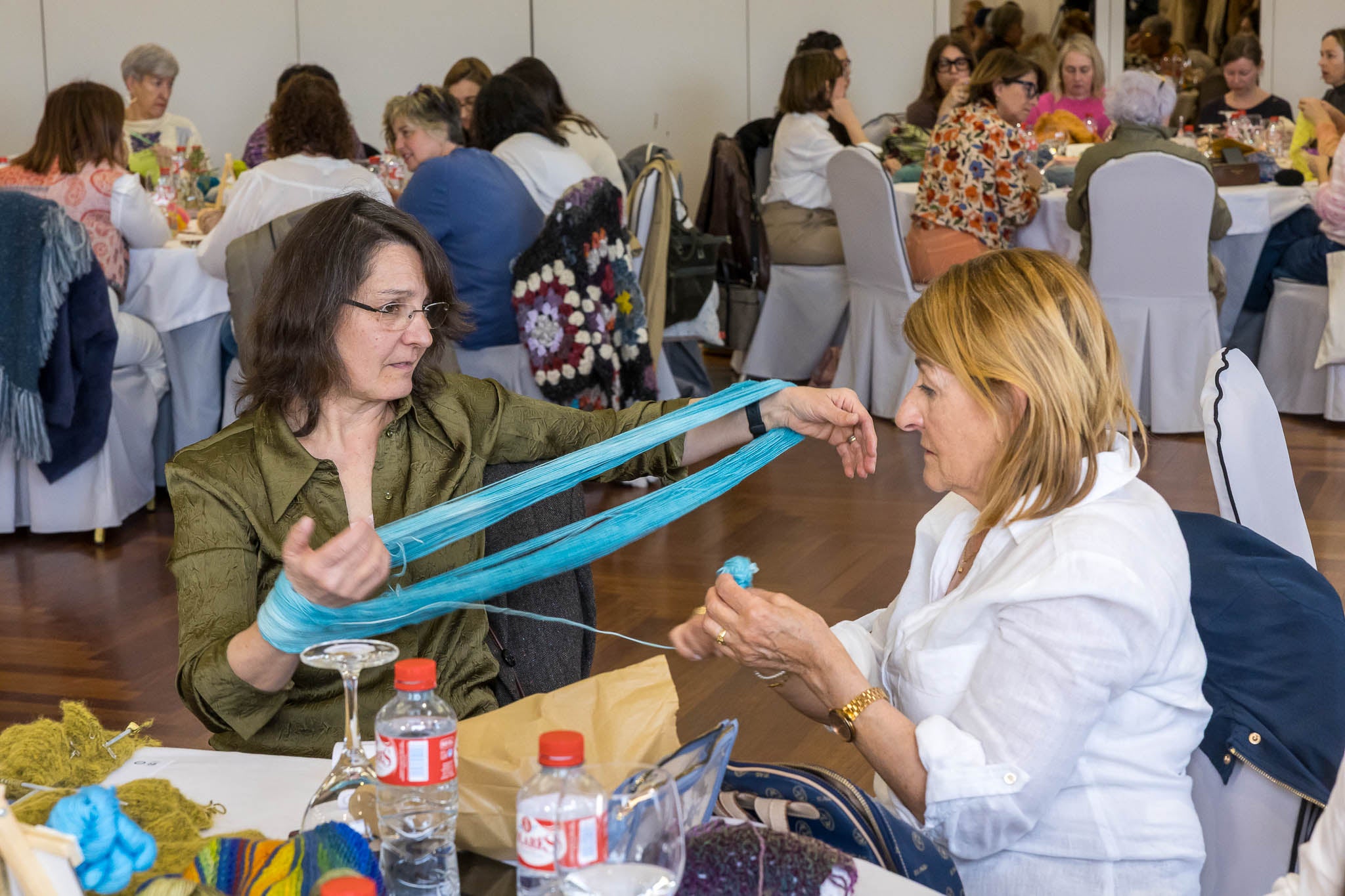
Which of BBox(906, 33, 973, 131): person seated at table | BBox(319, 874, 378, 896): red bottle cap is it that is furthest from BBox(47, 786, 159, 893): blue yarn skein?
BBox(906, 33, 973, 131): person seated at table

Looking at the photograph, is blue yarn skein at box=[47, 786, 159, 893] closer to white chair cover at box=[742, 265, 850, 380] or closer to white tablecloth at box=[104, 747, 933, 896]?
white tablecloth at box=[104, 747, 933, 896]

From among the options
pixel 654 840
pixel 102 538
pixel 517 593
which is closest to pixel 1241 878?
pixel 654 840

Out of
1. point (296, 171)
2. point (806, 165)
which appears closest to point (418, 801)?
point (296, 171)

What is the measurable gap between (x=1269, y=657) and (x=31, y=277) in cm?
372

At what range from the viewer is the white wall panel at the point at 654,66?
841 cm

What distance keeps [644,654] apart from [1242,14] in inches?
385

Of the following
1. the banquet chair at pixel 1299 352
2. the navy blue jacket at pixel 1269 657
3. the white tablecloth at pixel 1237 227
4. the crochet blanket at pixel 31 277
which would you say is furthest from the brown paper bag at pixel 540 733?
the banquet chair at pixel 1299 352

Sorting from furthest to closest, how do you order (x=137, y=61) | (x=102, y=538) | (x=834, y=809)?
(x=137, y=61)
(x=102, y=538)
(x=834, y=809)

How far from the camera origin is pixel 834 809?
1354 millimetres

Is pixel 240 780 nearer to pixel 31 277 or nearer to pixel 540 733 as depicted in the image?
pixel 540 733

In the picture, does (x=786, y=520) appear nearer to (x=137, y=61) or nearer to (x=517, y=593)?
(x=517, y=593)

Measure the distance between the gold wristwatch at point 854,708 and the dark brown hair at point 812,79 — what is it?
515cm

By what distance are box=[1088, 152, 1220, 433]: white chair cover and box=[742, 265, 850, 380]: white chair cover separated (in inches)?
54.6

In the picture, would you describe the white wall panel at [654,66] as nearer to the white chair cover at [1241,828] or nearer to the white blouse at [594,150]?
the white blouse at [594,150]
